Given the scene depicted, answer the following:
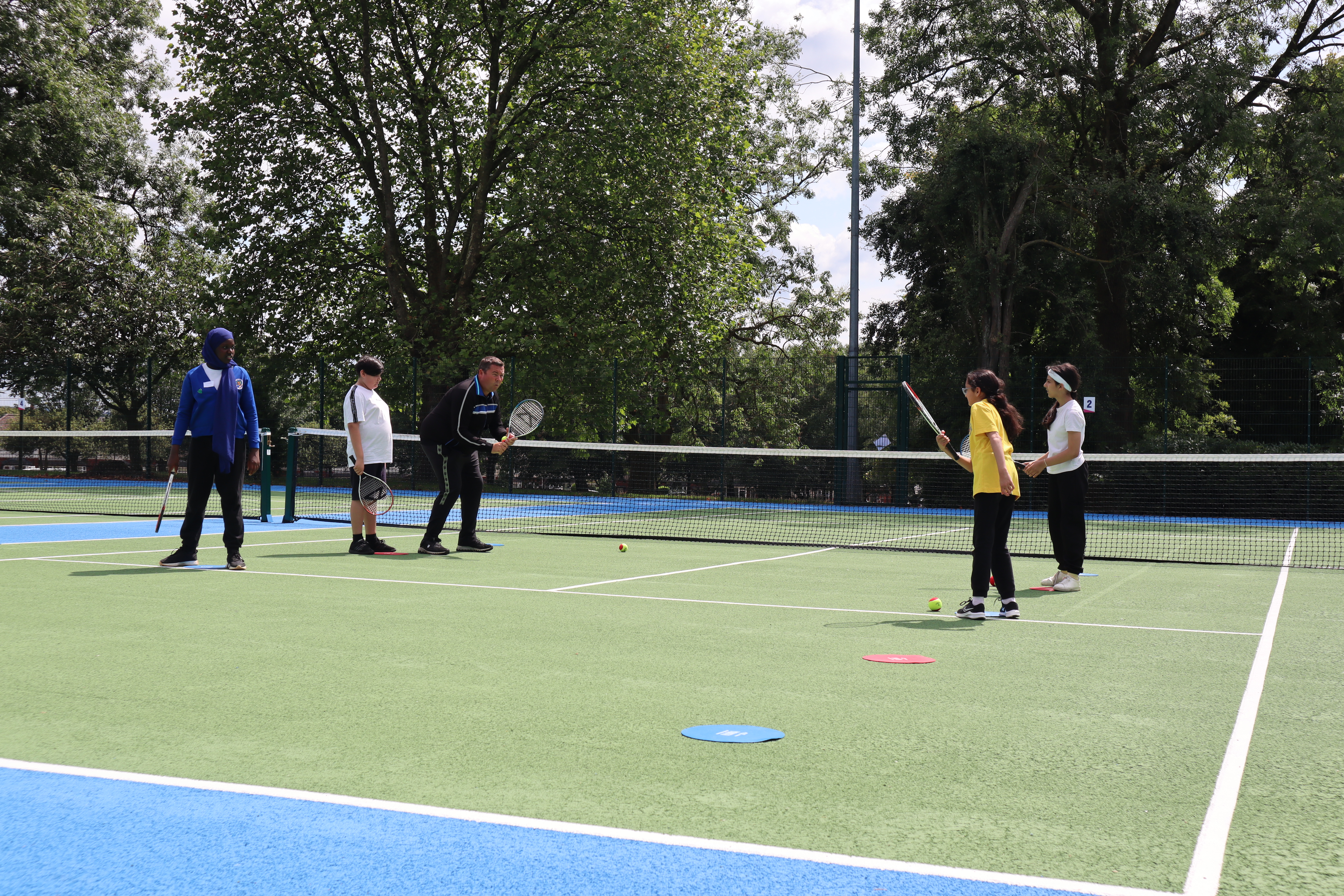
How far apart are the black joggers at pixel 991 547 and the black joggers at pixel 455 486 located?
16.9ft

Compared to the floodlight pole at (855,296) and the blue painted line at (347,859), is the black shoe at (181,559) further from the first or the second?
the floodlight pole at (855,296)

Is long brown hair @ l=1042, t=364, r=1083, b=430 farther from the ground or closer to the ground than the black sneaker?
farther from the ground

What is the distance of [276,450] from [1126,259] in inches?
872

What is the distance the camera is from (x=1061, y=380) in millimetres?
8602

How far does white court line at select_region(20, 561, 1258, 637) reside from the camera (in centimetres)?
718

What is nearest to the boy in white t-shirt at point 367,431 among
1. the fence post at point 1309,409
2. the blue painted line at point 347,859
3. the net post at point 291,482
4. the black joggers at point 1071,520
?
the net post at point 291,482

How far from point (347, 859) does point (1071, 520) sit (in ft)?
24.0

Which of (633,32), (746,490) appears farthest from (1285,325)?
(633,32)

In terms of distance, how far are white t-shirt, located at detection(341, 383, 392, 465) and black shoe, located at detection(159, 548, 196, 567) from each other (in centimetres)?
166

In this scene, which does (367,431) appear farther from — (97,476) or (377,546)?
(97,476)

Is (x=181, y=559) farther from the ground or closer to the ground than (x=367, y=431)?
closer to the ground

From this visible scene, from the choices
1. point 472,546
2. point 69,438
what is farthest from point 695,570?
point 69,438

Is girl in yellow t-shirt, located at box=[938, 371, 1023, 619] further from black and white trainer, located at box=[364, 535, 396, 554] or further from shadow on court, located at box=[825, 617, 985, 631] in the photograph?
black and white trainer, located at box=[364, 535, 396, 554]

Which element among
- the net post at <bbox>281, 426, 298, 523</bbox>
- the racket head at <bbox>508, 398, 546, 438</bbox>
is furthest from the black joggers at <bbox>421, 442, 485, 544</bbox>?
the net post at <bbox>281, 426, 298, 523</bbox>
